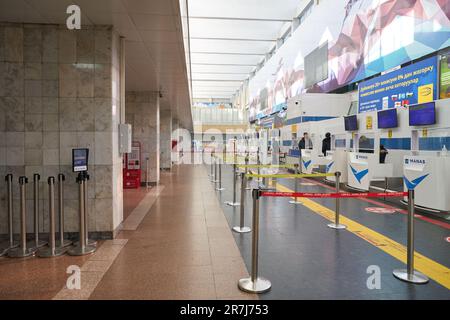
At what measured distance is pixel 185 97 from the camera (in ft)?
41.0

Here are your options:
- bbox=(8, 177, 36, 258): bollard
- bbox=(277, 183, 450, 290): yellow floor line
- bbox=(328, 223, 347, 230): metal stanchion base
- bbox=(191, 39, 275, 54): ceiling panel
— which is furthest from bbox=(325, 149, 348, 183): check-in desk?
bbox=(191, 39, 275, 54): ceiling panel

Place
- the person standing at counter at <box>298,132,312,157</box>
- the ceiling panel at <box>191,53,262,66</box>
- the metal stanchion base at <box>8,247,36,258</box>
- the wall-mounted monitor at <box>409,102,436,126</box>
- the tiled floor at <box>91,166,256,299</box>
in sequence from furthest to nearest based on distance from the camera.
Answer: the ceiling panel at <box>191,53,262,66</box> → the person standing at counter at <box>298,132,312,157</box> → the wall-mounted monitor at <box>409,102,436,126</box> → the metal stanchion base at <box>8,247,36,258</box> → the tiled floor at <box>91,166,256,299</box>

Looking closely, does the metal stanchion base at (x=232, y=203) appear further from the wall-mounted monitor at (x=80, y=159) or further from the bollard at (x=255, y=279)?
the bollard at (x=255, y=279)

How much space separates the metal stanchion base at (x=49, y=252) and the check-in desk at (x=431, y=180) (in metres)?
6.50

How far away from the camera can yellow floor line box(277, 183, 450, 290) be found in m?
3.60

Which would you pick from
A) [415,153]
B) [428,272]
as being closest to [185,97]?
[415,153]

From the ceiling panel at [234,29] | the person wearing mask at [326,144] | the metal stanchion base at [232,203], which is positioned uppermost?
the ceiling panel at [234,29]

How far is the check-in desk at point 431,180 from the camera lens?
613 centimetres

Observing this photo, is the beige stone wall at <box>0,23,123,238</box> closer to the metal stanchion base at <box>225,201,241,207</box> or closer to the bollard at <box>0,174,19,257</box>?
the bollard at <box>0,174,19,257</box>

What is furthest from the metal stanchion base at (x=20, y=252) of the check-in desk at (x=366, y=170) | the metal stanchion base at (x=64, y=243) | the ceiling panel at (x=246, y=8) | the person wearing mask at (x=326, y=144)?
the ceiling panel at (x=246, y=8)

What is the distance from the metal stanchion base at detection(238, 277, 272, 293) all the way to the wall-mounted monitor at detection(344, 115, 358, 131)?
8413mm

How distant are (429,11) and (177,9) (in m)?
7.67

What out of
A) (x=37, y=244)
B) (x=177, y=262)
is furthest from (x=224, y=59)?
(x=177, y=262)

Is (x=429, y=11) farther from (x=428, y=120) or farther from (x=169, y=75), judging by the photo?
(x=169, y=75)
